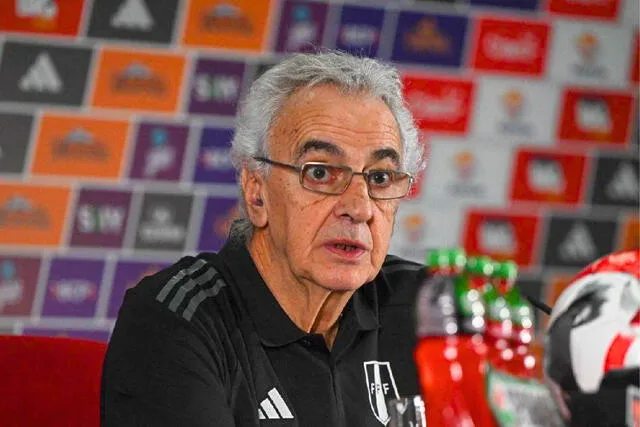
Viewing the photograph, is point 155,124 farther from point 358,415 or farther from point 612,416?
point 612,416

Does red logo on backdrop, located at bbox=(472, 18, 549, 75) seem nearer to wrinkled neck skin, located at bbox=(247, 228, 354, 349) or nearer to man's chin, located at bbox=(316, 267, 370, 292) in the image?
wrinkled neck skin, located at bbox=(247, 228, 354, 349)

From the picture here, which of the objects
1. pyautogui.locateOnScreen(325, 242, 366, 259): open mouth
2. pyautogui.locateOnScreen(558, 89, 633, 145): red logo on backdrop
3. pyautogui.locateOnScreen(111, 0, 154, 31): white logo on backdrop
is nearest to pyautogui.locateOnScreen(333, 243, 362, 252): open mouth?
pyautogui.locateOnScreen(325, 242, 366, 259): open mouth

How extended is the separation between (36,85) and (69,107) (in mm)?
149

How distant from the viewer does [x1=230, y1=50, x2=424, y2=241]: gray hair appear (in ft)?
5.67

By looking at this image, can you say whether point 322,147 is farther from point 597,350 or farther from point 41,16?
point 41,16

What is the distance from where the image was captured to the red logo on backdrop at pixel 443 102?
478 cm

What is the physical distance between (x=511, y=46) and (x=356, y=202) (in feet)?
11.1

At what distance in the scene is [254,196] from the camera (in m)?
1.83

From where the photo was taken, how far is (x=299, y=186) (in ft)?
5.62

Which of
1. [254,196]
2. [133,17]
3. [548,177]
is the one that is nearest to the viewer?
[254,196]

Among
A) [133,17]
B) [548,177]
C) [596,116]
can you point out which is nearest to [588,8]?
[596,116]

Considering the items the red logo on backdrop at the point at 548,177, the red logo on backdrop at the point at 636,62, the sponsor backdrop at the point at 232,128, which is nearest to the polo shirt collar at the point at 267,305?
the sponsor backdrop at the point at 232,128

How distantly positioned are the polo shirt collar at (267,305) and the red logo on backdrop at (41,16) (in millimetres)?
2820

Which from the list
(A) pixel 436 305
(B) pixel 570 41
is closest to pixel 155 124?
(B) pixel 570 41
